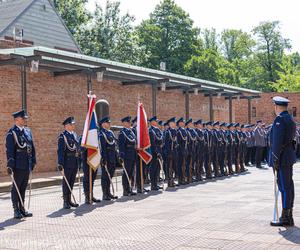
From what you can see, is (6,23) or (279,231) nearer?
(279,231)

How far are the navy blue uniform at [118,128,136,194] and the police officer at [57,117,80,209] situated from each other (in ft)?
5.43

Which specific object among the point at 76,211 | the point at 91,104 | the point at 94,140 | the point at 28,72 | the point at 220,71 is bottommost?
the point at 76,211

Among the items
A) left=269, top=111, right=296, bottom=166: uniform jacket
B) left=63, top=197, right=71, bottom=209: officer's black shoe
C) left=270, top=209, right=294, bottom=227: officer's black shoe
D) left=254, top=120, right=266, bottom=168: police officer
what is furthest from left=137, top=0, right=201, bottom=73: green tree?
left=270, top=209, right=294, bottom=227: officer's black shoe

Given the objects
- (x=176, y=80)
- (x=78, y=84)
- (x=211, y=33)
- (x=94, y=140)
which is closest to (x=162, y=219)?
(x=94, y=140)

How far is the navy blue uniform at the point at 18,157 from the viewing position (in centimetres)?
923

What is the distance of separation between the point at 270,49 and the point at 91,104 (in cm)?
6312

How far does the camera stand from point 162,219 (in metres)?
8.66

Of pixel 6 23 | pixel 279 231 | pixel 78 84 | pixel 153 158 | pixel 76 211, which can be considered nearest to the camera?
pixel 279 231

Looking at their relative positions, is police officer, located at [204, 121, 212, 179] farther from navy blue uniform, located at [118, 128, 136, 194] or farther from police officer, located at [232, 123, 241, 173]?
navy blue uniform, located at [118, 128, 136, 194]

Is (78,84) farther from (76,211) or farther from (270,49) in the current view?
(270,49)

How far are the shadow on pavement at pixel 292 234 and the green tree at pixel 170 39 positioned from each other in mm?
43070

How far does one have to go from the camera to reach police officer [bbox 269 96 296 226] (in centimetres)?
793

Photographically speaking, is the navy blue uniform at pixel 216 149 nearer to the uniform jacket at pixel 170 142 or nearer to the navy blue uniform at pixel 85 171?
the uniform jacket at pixel 170 142

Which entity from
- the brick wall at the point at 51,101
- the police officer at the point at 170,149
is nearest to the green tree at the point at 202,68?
the brick wall at the point at 51,101
